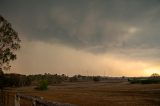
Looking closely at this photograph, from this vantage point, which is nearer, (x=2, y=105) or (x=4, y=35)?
(x=2, y=105)

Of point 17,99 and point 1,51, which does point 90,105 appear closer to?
point 1,51

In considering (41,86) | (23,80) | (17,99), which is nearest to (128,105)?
(17,99)

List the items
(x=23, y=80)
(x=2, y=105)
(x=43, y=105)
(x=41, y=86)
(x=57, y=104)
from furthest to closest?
1. (x=23, y=80)
2. (x=41, y=86)
3. (x=2, y=105)
4. (x=43, y=105)
5. (x=57, y=104)

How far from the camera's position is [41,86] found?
342ft

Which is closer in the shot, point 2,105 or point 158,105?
point 2,105

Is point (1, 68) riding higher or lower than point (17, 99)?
higher

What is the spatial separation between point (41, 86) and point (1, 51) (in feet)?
223

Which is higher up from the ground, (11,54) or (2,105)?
(11,54)

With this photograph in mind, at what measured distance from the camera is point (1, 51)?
37.5 metres

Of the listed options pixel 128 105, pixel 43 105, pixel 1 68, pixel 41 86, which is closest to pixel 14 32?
pixel 1 68

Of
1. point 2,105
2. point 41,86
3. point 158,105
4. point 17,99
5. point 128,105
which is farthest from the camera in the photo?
point 41,86

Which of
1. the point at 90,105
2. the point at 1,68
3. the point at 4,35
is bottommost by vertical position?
the point at 90,105

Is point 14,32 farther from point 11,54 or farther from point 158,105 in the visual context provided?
point 158,105

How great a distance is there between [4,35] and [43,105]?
98.3 ft
